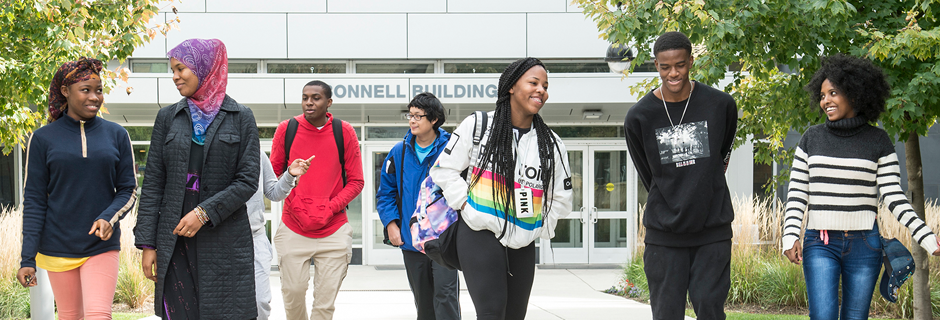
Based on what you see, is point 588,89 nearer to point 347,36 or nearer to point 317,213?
point 347,36

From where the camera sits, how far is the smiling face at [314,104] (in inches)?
210

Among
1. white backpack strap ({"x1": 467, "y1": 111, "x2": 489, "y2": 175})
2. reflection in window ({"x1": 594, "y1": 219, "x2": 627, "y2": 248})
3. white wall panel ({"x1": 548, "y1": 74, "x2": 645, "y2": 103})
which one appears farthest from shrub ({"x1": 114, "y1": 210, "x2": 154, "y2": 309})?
reflection in window ({"x1": 594, "y1": 219, "x2": 627, "y2": 248})

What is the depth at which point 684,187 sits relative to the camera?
3.49m

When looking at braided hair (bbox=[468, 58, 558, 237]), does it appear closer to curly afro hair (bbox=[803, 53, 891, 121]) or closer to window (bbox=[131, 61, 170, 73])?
curly afro hair (bbox=[803, 53, 891, 121])

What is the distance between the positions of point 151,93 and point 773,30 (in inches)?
412

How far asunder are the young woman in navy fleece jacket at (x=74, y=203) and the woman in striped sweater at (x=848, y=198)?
12.4ft

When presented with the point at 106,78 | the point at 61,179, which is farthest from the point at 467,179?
the point at 106,78

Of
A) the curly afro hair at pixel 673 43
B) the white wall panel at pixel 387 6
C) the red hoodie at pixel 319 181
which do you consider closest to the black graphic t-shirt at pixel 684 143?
the curly afro hair at pixel 673 43

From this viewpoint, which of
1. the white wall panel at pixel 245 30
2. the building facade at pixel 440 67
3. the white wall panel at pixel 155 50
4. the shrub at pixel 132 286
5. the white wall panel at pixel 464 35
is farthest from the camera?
the white wall panel at pixel 464 35

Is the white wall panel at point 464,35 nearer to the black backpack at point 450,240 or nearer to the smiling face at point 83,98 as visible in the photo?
the smiling face at point 83,98

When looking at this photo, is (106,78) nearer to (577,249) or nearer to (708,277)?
(708,277)

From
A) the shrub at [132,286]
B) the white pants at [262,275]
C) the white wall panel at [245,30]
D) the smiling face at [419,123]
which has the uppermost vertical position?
the white wall panel at [245,30]

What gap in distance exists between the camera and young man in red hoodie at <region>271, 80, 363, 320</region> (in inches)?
208

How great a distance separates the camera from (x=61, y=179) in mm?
3859
